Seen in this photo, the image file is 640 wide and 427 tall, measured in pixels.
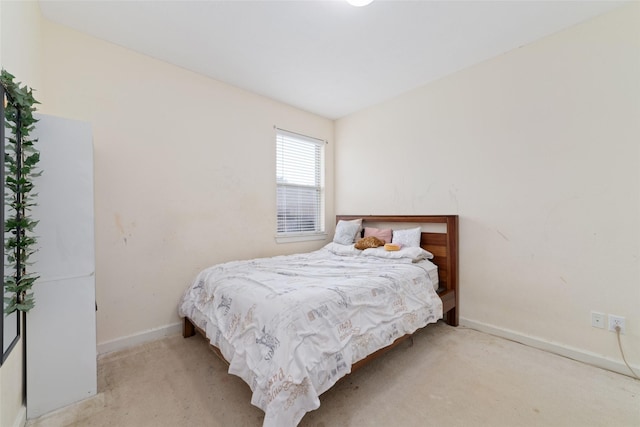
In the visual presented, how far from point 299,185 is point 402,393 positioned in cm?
257

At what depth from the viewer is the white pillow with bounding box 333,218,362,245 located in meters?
3.27

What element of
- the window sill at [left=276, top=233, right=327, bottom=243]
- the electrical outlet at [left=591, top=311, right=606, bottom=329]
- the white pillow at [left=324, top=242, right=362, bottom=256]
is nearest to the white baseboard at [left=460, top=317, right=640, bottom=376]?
the electrical outlet at [left=591, top=311, right=606, bottom=329]

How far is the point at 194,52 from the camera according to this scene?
90.7 inches

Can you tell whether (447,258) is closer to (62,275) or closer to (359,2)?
(359,2)

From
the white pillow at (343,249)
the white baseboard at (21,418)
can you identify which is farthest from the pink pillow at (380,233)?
the white baseboard at (21,418)

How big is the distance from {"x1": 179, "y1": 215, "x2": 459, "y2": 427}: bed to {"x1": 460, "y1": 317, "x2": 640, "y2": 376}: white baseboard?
0.27m

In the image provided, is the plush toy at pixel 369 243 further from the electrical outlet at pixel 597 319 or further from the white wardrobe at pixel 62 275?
the white wardrobe at pixel 62 275

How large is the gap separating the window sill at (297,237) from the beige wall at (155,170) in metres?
0.30

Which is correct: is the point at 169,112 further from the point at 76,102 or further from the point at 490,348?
the point at 490,348

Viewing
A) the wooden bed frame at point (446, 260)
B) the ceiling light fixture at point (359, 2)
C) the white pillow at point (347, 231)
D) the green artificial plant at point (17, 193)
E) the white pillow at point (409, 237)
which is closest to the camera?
the green artificial plant at point (17, 193)

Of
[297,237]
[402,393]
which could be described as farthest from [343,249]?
[402,393]

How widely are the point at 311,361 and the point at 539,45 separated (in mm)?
3008

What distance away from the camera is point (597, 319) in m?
1.91

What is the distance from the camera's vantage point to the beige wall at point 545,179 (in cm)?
183
